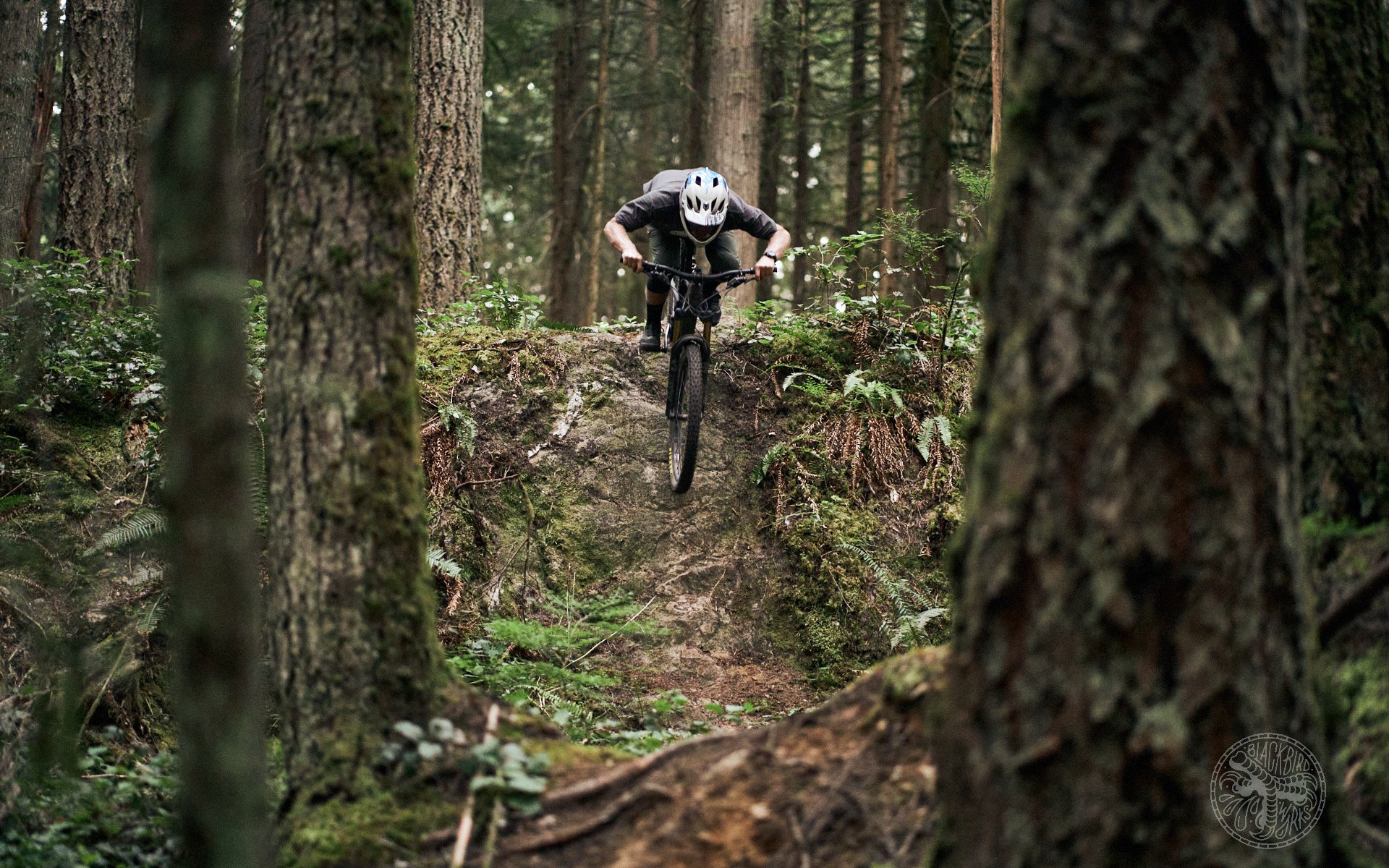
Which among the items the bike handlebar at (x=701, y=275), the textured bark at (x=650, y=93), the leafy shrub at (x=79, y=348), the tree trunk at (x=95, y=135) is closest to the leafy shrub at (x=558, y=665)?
the bike handlebar at (x=701, y=275)

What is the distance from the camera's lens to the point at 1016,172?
2.09 m

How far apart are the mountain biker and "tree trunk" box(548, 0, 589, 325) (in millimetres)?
8578

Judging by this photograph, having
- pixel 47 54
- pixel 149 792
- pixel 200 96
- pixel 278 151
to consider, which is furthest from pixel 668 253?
pixel 47 54

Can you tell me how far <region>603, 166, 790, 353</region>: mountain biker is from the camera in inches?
263

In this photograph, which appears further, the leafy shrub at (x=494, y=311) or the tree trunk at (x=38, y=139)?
the tree trunk at (x=38, y=139)

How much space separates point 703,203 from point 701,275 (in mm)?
533

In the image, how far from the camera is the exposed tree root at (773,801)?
269 centimetres

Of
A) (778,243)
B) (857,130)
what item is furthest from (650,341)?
(857,130)

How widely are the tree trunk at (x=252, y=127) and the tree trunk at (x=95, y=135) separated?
1.18 m

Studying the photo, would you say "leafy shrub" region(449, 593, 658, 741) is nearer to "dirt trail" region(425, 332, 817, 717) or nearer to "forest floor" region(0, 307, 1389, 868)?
"forest floor" region(0, 307, 1389, 868)

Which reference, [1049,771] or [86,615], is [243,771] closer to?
[1049,771]

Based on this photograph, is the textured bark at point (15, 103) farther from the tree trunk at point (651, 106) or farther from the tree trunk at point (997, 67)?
the tree trunk at point (997, 67)

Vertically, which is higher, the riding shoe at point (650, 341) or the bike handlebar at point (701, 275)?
the bike handlebar at point (701, 275)

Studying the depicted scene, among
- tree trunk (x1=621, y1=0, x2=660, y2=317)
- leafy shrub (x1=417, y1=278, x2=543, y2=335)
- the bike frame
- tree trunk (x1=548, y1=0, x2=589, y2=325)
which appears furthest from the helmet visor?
tree trunk (x1=621, y1=0, x2=660, y2=317)
